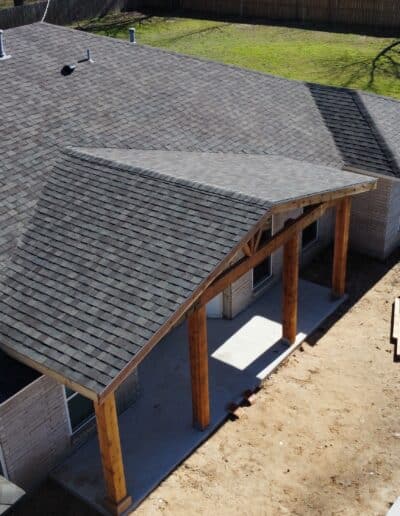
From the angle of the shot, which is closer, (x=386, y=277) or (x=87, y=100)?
(x=87, y=100)

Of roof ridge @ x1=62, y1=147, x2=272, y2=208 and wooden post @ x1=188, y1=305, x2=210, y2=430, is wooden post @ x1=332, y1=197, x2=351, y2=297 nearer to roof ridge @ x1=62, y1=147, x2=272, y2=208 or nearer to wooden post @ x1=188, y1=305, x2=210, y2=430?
roof ridge @ x1=62, y1=147, x2=272, y2=208

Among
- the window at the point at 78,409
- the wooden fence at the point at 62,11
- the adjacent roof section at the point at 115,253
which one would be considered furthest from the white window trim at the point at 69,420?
the wooden fence at the point at 62,11

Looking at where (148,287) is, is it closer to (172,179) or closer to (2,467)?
(172,179)

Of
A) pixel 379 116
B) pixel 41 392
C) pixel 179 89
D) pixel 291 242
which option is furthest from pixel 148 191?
pixel 379 116

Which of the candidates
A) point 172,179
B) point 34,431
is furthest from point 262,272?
point 34,431

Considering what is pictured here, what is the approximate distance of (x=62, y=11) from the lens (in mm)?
43719

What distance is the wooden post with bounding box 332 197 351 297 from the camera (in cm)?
1572

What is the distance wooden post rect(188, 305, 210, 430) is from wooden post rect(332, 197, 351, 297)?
512 cm

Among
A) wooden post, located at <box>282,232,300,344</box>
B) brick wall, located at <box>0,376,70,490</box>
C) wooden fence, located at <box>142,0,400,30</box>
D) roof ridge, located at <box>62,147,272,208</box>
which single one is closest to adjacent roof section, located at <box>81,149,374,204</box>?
roof ridge, located at <box>62,147,272,208</box>

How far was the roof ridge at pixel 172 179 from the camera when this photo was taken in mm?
11859

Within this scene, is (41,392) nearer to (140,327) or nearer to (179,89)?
(140,327)

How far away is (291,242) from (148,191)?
11.1ft

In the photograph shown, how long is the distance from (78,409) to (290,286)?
17.5 ft

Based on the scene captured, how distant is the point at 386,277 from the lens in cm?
1830
